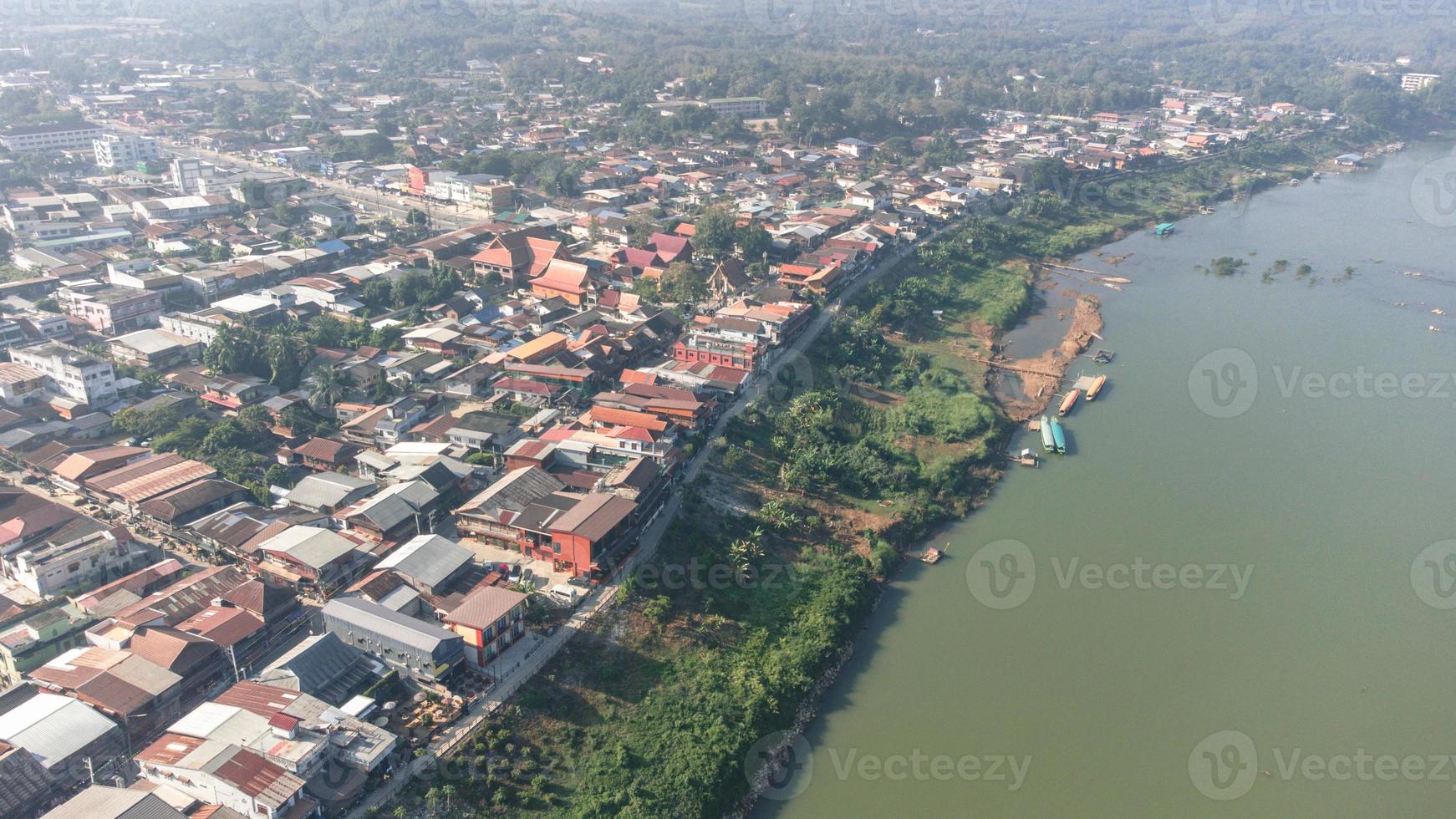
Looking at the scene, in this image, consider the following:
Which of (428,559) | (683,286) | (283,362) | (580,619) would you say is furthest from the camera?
(683,286)

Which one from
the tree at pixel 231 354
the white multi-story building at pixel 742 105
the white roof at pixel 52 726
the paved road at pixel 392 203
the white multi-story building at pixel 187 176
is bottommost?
the white roof at pixel 52 726

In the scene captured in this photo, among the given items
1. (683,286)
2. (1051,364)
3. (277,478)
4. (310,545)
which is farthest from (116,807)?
A: (1051,364)

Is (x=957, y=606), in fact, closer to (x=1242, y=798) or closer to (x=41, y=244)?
(x=1242, y=798)

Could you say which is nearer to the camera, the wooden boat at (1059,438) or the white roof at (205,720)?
the white roof at (205,720)

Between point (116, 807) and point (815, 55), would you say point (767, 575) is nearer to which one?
point (116, 807)

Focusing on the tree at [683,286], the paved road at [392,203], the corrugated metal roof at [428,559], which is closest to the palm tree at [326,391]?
the corrugated metal roof at [428,559]

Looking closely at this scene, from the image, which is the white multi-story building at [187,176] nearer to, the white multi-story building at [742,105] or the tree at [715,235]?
the tree at [715,235]
